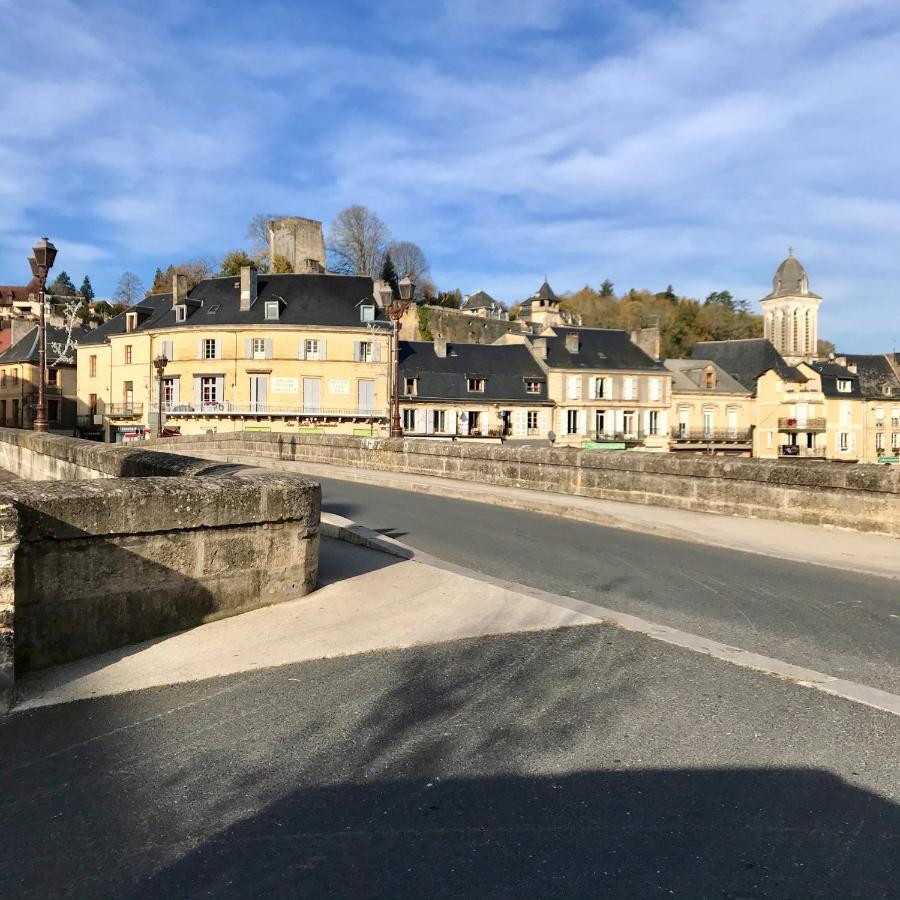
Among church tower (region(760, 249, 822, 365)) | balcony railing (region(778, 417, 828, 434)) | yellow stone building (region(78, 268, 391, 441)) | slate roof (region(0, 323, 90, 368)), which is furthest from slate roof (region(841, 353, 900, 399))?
slate roof (region(0, 323, 90, 368))

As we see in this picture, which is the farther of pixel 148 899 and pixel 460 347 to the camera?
pixel 460 347

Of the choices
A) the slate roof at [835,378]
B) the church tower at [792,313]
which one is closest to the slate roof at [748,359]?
the slate roof at [835,378]

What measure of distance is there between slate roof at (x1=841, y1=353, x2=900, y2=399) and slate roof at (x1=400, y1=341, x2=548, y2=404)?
31.9 meters

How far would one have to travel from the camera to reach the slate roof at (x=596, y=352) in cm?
5959

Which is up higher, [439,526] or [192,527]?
[192,527]

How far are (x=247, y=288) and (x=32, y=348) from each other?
64.5 feet

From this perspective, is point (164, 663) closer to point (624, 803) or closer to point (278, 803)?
point (278, 803)

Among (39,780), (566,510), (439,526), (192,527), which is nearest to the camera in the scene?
(39,780)

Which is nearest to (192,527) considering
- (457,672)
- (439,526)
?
(457,672)

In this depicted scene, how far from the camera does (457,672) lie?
4.43m

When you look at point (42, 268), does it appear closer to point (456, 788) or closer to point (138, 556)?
point (138, 556)

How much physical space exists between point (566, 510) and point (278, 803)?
966 centimetres

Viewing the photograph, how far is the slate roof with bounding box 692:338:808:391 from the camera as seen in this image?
66062 millimetres

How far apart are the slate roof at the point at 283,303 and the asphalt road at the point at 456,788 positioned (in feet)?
164
